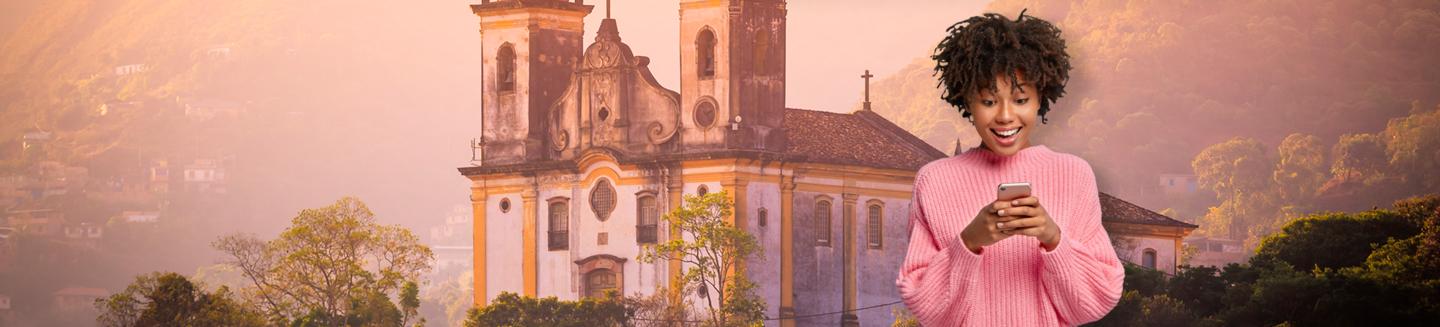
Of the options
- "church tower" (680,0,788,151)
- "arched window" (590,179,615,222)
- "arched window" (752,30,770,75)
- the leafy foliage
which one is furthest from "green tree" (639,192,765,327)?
the leafy foliage

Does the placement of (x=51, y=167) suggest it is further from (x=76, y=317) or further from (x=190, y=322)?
(x=190, y=322)

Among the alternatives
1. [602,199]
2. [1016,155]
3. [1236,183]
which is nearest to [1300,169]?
[1236,183]

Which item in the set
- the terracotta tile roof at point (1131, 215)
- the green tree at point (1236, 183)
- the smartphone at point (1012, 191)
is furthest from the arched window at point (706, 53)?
the smartphone at point (1012, 191)

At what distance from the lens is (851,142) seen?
6531 cm

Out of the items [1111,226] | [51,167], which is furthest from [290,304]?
[51,167]

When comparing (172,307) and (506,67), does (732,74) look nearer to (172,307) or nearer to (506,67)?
(506,67)

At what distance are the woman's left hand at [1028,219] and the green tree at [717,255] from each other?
168ft

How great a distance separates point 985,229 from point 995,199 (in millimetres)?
253

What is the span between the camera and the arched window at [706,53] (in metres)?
62.9

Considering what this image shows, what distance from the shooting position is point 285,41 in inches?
6841

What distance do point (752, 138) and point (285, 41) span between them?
4528 inches

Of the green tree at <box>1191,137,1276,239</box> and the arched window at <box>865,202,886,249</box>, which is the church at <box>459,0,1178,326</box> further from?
the green tree at <box>1191,137,1276,239</box>

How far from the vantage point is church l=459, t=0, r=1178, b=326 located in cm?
6178

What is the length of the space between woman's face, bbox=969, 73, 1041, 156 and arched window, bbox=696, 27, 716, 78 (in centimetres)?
5491
